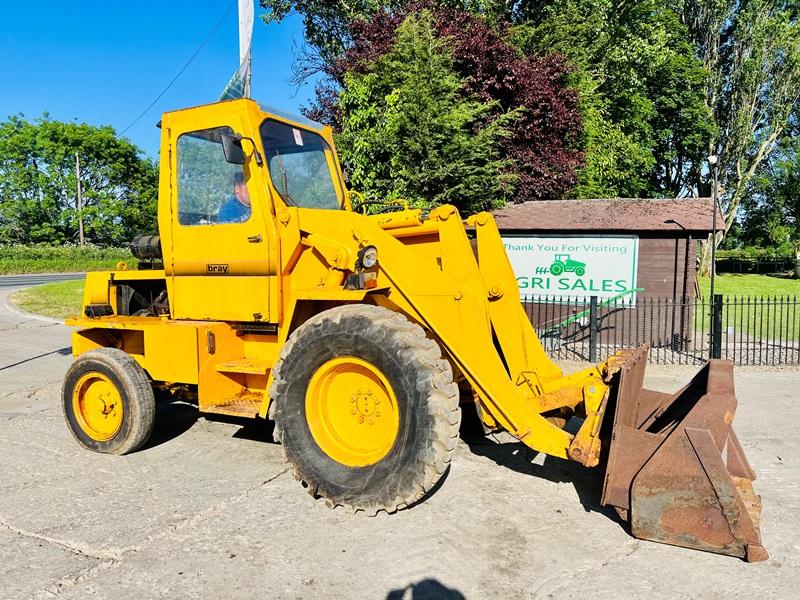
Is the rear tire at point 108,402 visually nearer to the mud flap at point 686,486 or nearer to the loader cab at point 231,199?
the loader cab at point 231,199

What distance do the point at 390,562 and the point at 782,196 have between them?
38.0 metres

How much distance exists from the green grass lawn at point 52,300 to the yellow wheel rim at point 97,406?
1119cm

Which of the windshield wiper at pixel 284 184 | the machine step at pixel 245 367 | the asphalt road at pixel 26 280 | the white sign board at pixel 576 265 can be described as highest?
the windshield wiper at pixel 284 184

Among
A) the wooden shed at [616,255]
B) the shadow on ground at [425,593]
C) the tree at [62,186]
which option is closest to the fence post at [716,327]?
the wooden shed at [616,255]

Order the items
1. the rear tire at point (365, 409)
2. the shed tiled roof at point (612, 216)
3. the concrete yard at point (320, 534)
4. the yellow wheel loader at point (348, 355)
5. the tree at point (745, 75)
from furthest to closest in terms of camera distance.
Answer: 1. the tree at point (745, 75)
2. the shed tiled roof at point (612, 216)
3. the rear tire at point (365, 409)
4. the yellow wheel loader at point (348, 355)
5. the concrete yard at point (320, 534)

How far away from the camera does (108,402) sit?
5.29 m

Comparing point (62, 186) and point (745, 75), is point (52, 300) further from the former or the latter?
point (62, 186)

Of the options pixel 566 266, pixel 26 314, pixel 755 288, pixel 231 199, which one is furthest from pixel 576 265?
pixel 755 288

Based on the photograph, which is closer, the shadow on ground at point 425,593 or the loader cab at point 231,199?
the shadow on ground at point 425,593

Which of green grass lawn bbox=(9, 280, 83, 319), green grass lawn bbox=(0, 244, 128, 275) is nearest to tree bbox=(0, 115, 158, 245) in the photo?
green grass lawn bbox=(0, 244, 128, 275)

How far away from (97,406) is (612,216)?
9.91 metres

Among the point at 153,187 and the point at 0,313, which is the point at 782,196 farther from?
the point at 153,187

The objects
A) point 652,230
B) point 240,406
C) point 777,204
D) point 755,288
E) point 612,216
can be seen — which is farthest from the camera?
point 777,204

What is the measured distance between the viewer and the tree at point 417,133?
12.0 meters
